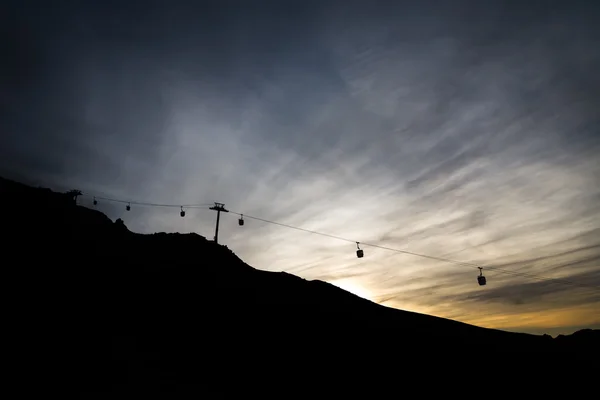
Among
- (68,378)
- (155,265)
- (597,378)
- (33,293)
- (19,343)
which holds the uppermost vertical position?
(155,265)

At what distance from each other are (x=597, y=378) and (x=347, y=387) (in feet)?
102

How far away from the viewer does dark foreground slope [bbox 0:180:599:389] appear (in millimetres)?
15953

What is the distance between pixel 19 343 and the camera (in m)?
13.9

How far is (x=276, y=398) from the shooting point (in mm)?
18375

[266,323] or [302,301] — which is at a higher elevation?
[302,301]

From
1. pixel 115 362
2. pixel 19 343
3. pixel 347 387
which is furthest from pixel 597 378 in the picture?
pixel 19 343

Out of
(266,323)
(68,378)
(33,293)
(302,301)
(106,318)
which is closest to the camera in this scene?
(68,378)

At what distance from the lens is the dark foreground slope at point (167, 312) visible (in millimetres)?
15953

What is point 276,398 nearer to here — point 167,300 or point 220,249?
point 167,300

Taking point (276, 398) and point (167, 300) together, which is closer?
point (276, 398)

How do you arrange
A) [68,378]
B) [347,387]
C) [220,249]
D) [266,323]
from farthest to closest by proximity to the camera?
[220,249]
[266,323]
[347,387]
[68,378]

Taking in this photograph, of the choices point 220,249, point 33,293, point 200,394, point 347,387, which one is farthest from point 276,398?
point 220,249

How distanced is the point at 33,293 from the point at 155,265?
35.8 feet

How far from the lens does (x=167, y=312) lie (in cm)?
2183
